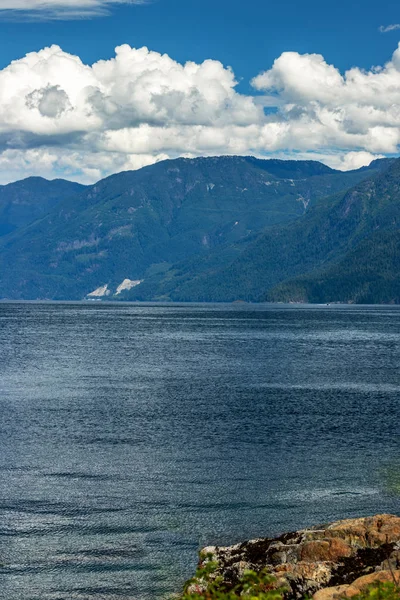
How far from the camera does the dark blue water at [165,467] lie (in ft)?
122

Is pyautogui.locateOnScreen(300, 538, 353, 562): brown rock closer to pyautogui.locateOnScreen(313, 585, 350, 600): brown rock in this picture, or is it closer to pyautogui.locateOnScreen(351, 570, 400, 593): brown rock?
pyautogui.locateOnScreen(351, 570, 400, 593): brown rock

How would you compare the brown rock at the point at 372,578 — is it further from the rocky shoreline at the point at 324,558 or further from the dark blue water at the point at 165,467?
the dark blue water at the point at 165,467

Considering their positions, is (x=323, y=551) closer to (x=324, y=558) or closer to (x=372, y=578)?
(x=324, y=558)

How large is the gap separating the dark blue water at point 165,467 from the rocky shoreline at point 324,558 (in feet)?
14.5

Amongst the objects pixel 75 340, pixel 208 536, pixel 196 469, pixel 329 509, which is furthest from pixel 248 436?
pixel 75 340

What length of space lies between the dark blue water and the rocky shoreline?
442cm

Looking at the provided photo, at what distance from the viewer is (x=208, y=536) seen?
134ft

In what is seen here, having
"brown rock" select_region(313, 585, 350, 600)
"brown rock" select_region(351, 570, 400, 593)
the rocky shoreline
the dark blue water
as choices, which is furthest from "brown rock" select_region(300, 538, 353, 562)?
the dark blue water

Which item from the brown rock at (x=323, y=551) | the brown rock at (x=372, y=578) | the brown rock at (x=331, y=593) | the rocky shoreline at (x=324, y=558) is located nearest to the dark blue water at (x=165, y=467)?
the rocky shoreline at (x=324, y=558)

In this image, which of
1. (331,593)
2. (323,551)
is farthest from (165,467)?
(331,593)

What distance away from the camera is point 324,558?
31.0m

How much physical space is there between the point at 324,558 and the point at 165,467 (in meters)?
25.7

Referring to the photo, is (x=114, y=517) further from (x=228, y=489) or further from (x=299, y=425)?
(x=299, y=425)

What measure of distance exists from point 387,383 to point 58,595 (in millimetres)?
83294
